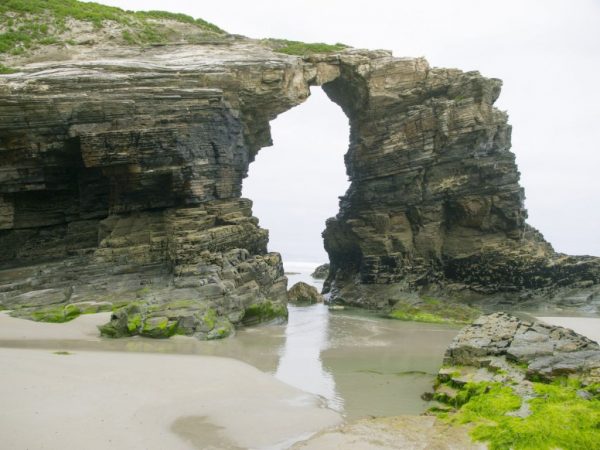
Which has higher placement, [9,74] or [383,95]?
[383,95]

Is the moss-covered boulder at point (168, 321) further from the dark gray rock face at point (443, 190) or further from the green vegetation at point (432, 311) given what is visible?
the dark gray rock face at point (443, 190)

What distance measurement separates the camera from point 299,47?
39.2 meters

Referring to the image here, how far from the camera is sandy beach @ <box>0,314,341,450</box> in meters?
10.1

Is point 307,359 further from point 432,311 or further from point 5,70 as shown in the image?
point 5,70

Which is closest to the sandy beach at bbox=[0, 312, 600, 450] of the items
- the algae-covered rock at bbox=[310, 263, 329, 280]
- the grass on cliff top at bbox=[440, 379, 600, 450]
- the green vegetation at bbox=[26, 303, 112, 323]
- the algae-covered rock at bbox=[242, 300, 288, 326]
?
the grass on cliff top at bbox=[440, 379, 600, 450]

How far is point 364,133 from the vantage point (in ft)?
137

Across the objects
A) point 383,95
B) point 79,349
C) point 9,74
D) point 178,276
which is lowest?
point 79,349

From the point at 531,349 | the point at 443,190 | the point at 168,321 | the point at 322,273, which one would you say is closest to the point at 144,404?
the point at 168,321

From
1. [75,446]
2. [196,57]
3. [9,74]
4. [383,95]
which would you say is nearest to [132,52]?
[196,57]

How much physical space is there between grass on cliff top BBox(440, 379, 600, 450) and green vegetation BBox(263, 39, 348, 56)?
101 feet

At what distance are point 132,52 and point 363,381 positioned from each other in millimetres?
26525

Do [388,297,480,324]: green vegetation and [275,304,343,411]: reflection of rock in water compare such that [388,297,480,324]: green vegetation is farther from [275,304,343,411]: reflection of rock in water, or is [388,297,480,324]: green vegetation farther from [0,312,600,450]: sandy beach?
[0,312,600,450]: sandy beach

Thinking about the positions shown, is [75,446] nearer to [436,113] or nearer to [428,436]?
[428,436]

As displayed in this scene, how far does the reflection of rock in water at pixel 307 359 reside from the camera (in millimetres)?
15671
